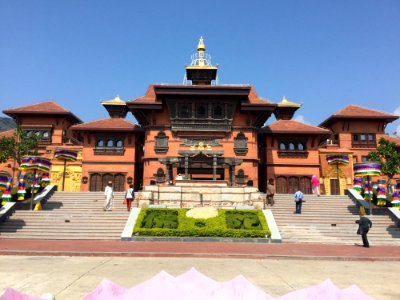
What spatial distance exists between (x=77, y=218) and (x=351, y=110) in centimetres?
3303

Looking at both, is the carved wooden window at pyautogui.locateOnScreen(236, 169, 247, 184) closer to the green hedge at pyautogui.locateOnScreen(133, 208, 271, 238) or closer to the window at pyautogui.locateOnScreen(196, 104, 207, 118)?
the window at pyautogui.locateOnScreen(196, 104, 207, 118)

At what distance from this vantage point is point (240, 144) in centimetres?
2867

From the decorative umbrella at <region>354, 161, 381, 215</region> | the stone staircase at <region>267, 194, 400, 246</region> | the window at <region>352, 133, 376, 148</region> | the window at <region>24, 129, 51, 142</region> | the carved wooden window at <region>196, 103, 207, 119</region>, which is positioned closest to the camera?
the stone staircase at <region>267, 194, 400, 246</region>

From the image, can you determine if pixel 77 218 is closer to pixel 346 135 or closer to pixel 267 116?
pixel 267 116

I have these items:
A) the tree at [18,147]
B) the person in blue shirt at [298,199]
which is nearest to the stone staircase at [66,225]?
the person in blue shirt at [298,199]

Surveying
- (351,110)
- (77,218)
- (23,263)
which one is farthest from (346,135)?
(23,263)

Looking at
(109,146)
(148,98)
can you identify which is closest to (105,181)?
(109,146)

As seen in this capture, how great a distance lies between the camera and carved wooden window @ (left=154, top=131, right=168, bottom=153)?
28.4 meters

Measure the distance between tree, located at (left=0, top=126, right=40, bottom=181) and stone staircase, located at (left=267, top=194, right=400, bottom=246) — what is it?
80.2 feet

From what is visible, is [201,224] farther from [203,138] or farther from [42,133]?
[42,133]

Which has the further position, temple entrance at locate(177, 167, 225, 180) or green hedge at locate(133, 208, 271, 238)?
temple entrance at locate(177, 167, 225, 180)

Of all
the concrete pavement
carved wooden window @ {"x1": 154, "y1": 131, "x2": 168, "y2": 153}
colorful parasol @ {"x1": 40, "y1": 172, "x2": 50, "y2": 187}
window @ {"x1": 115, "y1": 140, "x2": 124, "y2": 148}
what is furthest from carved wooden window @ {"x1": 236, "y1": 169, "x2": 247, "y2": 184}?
the concrete pavement

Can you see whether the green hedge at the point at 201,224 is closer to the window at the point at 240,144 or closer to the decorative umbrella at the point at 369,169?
the decorative umbrella at the point at 369,169

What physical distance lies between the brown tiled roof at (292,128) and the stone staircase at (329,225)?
35.6ft
